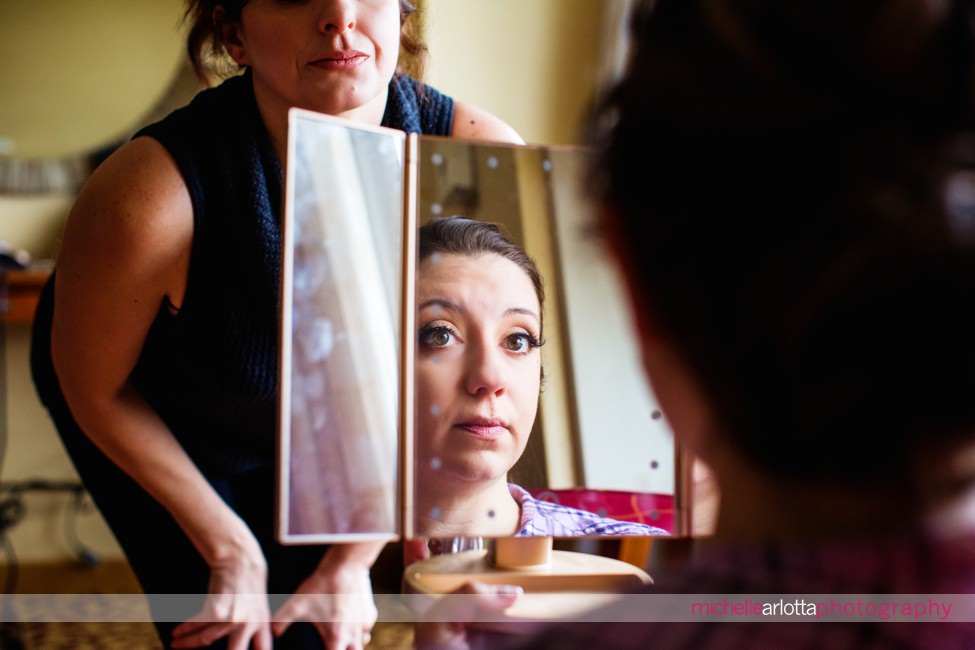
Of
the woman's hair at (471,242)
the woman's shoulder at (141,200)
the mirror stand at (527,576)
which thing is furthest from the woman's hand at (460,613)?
the woman's shoulder at (141,200)

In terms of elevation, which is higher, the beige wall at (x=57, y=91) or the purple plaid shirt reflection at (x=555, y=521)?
the beige wall at (x=57, y=91)

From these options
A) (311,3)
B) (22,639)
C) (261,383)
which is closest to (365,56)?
(311,3)

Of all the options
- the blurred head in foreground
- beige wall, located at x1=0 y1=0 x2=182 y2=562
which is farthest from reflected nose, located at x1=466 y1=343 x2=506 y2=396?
beige wall, located at x1=0 y1=0 x2=182 y2=562

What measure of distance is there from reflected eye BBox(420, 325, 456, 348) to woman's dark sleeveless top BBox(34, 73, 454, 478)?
0.12 metres

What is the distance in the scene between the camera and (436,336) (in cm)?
72

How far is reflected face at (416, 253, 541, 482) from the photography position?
0.72m

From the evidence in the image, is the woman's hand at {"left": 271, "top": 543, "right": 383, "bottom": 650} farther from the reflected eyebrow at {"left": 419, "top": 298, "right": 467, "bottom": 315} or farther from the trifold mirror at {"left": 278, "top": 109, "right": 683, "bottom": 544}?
the reflected eyebrow at {"left": 419, "top": 298, "right": 467, "bottom": 315}

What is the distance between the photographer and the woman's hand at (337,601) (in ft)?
2.61

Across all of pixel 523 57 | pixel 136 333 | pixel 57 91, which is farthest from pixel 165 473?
pixel 57 91

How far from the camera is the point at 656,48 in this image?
0.35 metres

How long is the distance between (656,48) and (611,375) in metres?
0.44

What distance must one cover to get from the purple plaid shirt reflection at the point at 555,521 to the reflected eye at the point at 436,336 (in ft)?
0.41

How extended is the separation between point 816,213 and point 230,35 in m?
0.58

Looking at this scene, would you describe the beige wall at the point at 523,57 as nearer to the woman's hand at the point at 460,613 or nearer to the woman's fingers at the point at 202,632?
the woman's hand at the point at 460,613
